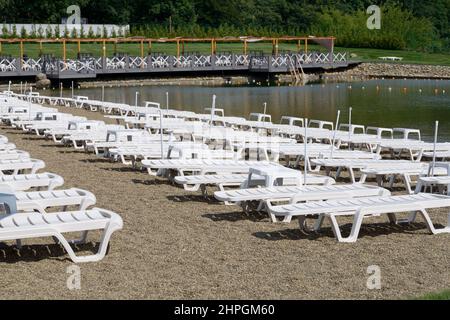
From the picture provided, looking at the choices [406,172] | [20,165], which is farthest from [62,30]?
[406,172]

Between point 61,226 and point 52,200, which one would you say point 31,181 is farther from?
point 61,226

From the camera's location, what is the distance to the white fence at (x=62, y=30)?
2320 inches

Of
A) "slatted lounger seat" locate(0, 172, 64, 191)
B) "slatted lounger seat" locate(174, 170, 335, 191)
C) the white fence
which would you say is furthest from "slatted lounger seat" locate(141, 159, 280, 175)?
the white fence

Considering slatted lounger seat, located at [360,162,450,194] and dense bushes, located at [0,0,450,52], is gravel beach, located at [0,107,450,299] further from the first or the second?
dense bushes, located at [0,0,450,52]

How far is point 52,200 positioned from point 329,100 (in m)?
27.9

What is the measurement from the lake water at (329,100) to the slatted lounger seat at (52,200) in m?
14.3

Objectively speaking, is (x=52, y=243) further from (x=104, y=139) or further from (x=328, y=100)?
(x=328, y=100)

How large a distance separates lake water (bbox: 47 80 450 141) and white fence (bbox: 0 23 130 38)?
18.3 m

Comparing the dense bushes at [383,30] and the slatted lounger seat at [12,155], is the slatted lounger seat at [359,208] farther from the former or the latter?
the dense bushes at [383,30]

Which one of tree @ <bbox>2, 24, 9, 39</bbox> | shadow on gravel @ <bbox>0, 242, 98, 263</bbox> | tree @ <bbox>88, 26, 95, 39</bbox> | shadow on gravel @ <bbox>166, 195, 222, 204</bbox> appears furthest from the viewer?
tree @ <bbox>88, 26, 95, 39</bbox>

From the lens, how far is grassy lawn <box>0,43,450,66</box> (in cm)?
5603

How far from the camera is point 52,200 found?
816 centimetres

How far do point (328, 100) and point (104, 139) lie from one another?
21.4 metres
